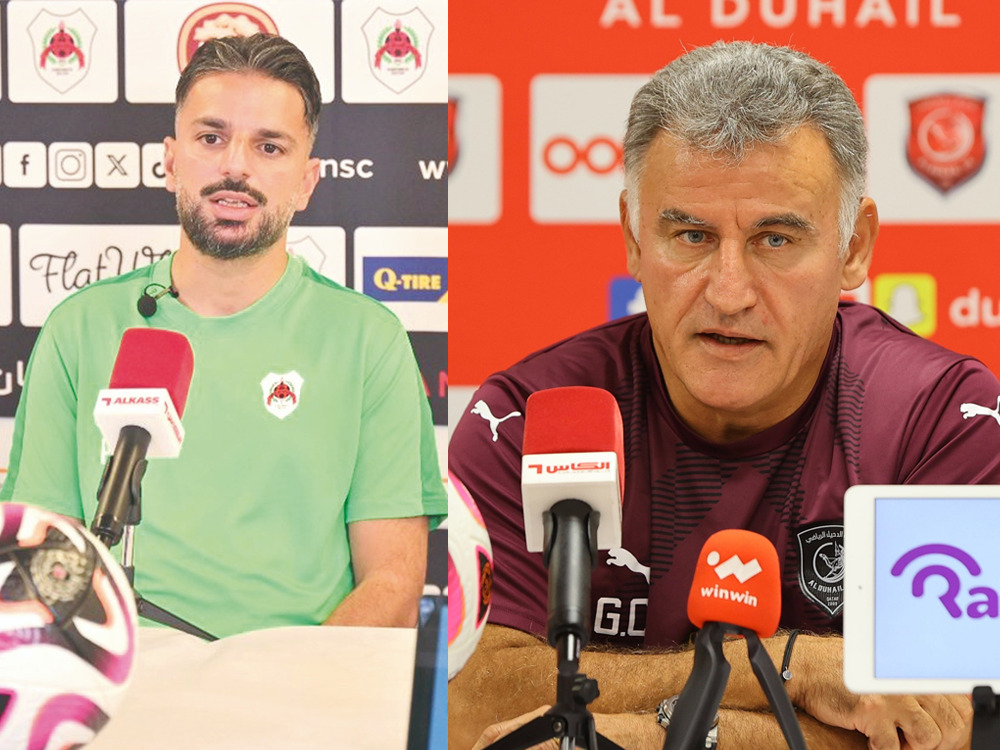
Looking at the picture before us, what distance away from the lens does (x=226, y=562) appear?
7.75 feet

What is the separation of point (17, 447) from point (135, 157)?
628mm

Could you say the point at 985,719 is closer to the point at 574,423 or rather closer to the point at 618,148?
the point at 574,423

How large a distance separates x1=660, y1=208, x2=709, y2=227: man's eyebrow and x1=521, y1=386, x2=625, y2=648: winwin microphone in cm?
65

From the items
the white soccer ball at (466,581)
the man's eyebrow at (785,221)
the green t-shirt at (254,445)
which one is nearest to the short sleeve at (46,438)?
the green t-shirt at (254,445)

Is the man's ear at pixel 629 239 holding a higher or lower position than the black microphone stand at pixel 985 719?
higher

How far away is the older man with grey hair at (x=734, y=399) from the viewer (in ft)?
6.56

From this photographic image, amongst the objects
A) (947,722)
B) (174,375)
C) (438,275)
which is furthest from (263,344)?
(947,722)

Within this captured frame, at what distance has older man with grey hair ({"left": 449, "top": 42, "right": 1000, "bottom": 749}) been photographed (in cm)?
200

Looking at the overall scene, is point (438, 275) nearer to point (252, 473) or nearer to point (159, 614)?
point (252, 473)

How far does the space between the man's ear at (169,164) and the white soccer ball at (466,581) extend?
1.03 meters

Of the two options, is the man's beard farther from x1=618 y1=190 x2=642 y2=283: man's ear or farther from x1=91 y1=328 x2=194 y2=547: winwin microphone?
x1=618 y1=190 x2=642 y2=283: man's ear

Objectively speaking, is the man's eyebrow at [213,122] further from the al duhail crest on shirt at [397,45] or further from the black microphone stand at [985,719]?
the black microphone stand at [985,719]

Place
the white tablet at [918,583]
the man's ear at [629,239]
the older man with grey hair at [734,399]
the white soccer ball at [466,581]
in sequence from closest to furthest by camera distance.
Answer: the white tablet at [918,583]
the white soccer ball at [466,581]
the older man with grey hair at [734,399]
the man's ear at [629,239]

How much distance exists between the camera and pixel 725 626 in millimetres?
1286
